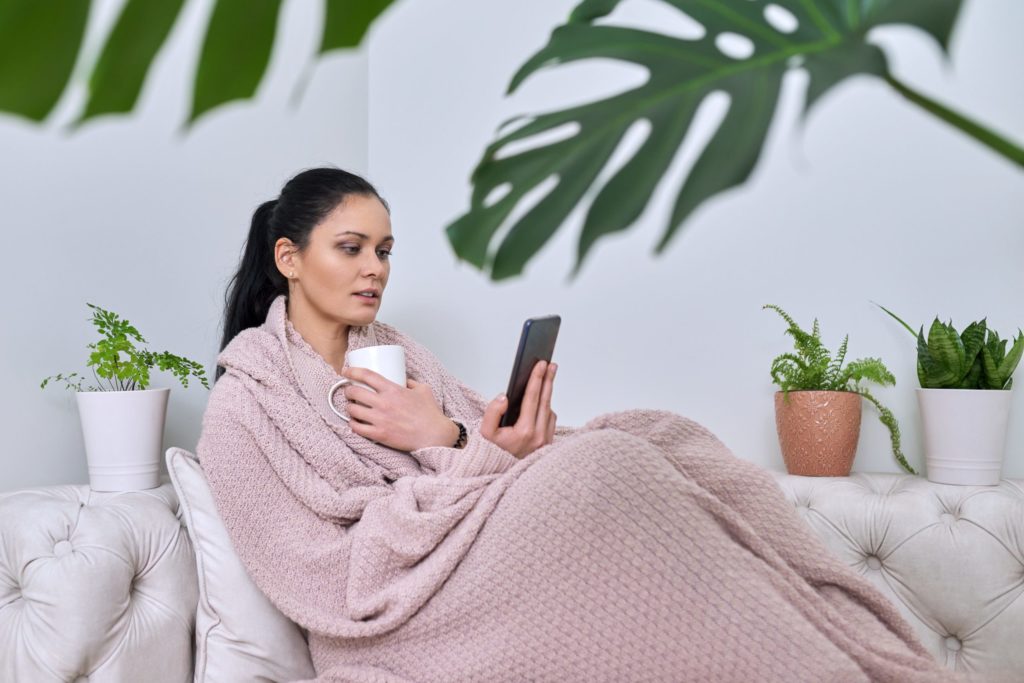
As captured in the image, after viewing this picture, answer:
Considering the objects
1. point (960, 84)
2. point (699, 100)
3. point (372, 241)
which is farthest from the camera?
point (960, 84)

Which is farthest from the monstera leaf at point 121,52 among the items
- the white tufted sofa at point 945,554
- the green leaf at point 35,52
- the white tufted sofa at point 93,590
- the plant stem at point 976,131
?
the white tufted sofa at point 945,554

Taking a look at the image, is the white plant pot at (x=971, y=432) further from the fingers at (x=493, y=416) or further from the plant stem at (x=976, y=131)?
the plant stem at (x=976, y=131)

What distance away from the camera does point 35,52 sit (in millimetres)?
224

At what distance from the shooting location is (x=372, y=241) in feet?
5.33

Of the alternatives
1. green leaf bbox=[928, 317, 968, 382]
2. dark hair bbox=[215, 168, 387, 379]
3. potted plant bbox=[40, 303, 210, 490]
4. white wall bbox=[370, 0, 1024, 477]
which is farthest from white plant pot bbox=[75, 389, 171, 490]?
green leaf bbox=[928, 317, 968, 382]

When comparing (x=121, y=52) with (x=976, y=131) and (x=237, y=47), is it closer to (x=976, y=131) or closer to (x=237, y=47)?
(x=237, y=47)

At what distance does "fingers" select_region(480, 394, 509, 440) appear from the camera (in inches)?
56.7

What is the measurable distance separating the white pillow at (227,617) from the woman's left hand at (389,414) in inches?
10.6

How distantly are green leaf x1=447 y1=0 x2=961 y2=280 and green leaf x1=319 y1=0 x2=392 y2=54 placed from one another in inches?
2.7

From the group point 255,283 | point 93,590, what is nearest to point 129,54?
point 93,590

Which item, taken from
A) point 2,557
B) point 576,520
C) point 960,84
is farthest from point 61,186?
point 960,84

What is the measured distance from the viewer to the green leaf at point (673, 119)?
0.84ft

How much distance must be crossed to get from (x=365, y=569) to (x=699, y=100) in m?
1.04

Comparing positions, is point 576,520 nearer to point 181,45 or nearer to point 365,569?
point 365,569
